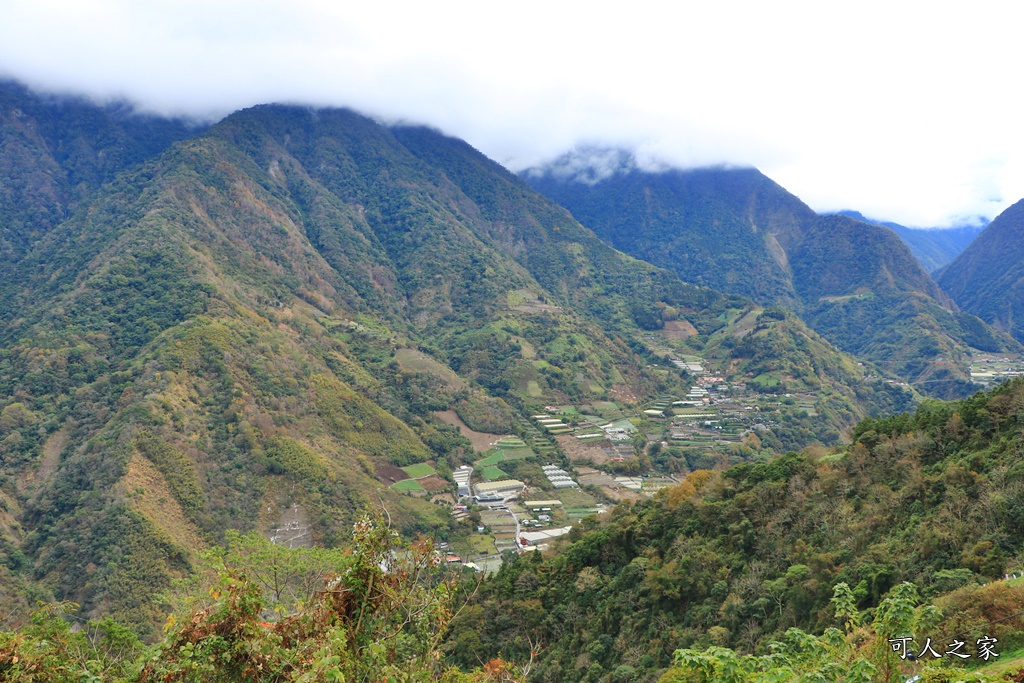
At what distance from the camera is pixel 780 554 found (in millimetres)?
26078

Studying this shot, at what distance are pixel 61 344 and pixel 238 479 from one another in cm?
2878

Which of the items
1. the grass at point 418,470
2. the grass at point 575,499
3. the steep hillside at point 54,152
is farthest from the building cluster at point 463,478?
the steep hillside at point 54,152

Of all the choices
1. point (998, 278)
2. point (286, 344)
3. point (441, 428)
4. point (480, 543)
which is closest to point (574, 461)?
point (441, 428)

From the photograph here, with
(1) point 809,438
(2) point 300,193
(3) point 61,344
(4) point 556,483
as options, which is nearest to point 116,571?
(3) point 61,344

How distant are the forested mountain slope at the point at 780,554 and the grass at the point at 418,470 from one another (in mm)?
36046

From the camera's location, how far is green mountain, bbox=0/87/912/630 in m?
51.7

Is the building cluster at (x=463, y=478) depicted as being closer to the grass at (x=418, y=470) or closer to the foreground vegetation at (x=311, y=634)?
the grass at (x=418, y=470)

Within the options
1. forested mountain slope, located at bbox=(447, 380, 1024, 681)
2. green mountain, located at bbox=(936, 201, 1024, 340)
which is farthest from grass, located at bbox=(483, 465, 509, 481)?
green mountain, located at bbox=(936, 201, 1024, 340)

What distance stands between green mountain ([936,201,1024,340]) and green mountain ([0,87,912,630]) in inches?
3106

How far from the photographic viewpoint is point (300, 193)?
14275 cm

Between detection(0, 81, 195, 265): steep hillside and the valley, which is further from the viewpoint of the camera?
detection(0, 81, 195, 265): steep hillside

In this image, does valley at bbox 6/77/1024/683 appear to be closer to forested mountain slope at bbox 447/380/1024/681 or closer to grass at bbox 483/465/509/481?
forested mountain slope at bbox 447/380/1024/681

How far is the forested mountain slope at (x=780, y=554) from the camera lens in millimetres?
19438

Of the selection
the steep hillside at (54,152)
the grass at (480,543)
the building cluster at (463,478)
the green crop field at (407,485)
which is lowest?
the building cluster at (463,478)
